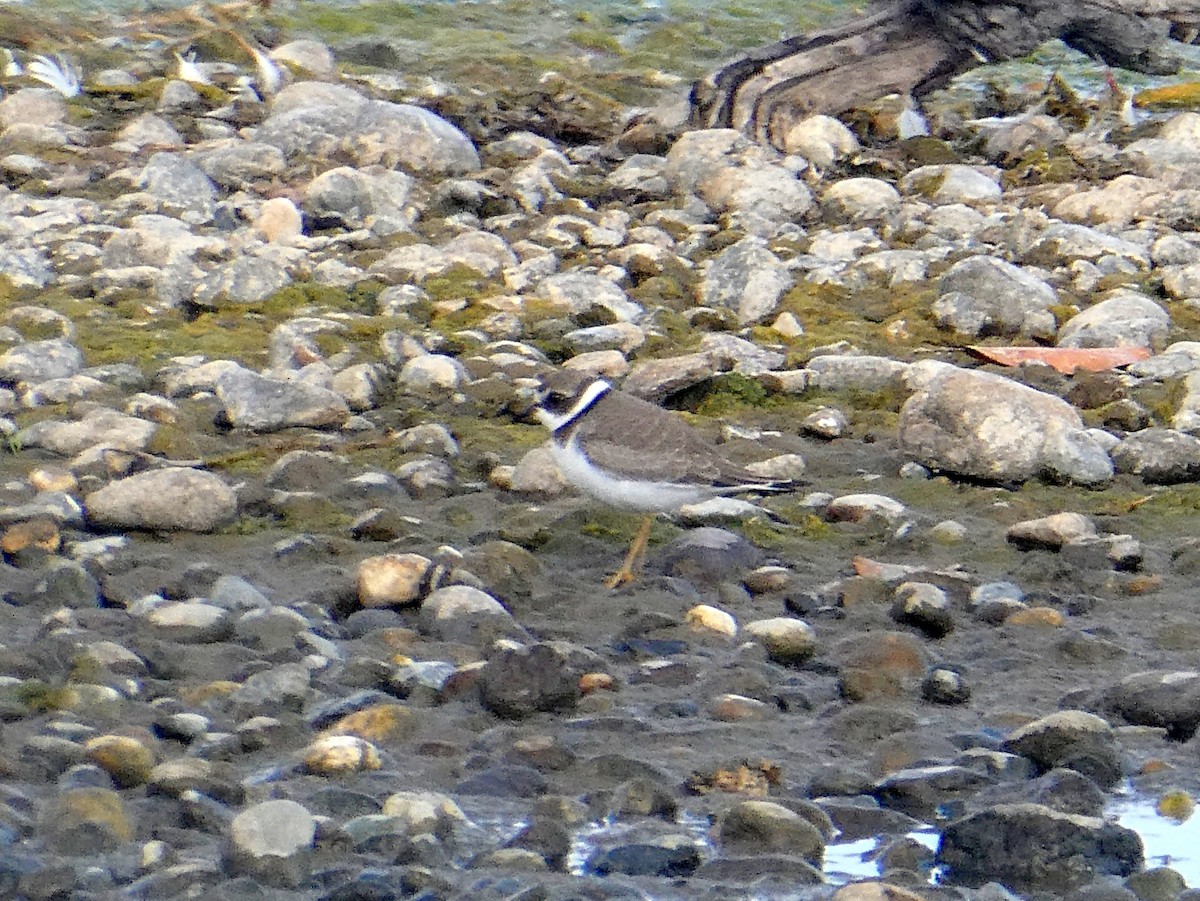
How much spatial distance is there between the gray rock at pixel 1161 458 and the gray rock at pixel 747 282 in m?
2.15

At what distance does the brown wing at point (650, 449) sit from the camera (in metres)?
5.47

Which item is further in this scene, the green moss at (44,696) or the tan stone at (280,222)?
the tan stone at (280,222)

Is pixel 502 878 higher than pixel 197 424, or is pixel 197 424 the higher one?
pixel 502 878

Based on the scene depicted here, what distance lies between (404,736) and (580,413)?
1.83 meters

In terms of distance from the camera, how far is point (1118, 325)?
7465 millimetres

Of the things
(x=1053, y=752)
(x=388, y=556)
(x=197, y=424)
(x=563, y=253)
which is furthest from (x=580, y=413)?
(x=563, y=253)

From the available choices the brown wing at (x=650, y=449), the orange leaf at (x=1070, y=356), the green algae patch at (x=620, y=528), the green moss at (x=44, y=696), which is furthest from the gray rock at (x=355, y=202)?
the green moss at (x=44, y=696)

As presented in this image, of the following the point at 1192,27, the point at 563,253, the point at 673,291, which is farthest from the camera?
the point at 1192,27

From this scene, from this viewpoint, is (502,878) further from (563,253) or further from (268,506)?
(563,253)

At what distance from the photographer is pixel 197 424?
21.2ft

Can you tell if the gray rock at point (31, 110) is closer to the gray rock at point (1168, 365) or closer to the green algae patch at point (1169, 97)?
the gray rock at point (1168, 365)

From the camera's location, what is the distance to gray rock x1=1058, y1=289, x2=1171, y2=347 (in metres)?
7.43

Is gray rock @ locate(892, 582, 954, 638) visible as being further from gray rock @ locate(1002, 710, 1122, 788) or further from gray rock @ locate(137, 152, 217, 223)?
gray rock @ locate(137, 152, 217, 223)

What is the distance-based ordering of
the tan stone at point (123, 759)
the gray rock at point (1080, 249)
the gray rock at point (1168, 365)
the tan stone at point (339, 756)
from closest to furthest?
the tan stone at point (123, 759) → the tan stone at point (339, 756) → the gray rock at point (1168, 365) → the gray rock at point (1080, 249)
